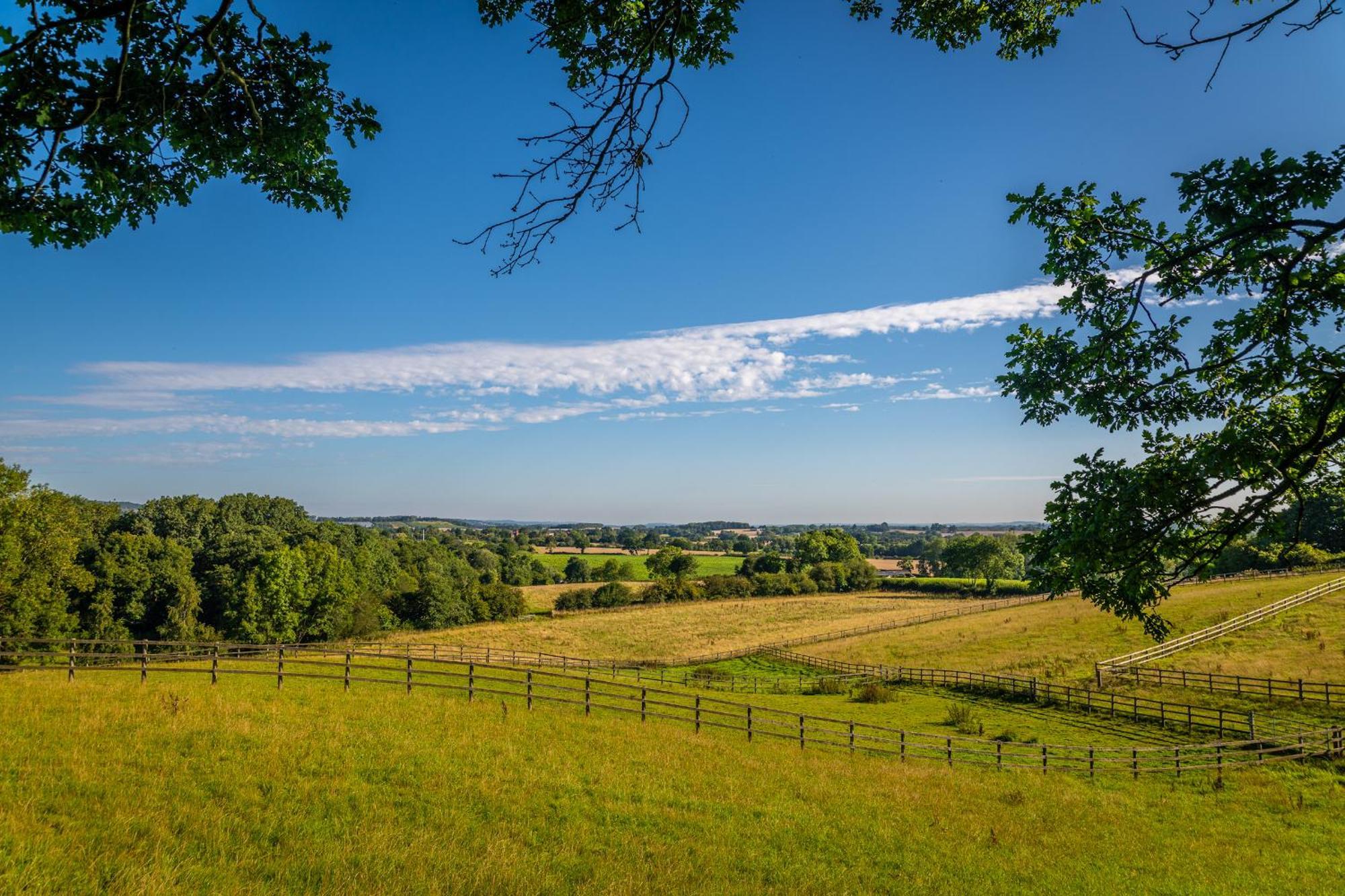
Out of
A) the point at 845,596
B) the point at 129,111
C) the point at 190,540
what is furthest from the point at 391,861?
the point at 845,596

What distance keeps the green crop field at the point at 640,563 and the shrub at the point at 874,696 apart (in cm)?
7991

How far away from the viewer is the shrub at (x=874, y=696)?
102 feet

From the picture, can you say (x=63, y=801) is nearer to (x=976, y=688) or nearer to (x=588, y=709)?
(x=588, y=709)

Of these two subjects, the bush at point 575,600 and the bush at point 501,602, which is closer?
the bush at point 501,602

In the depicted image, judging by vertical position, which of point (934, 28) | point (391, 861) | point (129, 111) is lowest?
point (391, 861)

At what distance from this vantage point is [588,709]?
17.3 m

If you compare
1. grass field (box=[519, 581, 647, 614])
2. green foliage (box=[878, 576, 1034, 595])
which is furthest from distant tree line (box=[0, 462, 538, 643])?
green foliage (box=[878, 576, 1034, 595])

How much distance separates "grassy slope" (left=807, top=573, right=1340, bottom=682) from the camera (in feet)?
127

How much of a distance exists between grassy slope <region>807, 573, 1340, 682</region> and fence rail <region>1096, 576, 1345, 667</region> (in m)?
1.25

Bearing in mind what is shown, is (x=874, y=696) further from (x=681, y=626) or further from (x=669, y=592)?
(x=669, y=592)

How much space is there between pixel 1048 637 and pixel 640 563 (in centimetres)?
10257

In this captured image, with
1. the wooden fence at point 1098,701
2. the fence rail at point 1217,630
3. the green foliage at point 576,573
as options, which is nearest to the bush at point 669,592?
the green foliage at point 576,573

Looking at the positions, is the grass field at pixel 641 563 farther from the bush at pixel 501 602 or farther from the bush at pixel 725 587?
the bush at pixel 501 602

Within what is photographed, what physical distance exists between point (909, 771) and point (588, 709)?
8827mm
